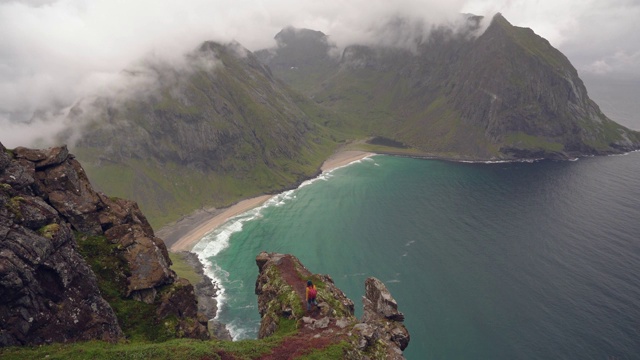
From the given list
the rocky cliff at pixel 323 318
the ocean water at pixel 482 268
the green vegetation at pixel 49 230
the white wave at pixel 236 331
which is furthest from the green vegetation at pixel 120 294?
the ocean water at pixel 482 268

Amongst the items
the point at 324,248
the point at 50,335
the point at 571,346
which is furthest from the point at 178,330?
the point at 324,248

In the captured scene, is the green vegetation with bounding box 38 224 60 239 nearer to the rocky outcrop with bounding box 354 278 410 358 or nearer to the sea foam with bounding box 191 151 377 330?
the rocky outcrop with bounding box 354 278 410 358

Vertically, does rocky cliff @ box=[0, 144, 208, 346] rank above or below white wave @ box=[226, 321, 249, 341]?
above

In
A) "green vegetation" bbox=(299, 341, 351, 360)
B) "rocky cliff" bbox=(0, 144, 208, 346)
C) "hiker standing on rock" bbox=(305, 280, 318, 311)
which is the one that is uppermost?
"rocky cliff" bbox=(0, 144, 208, 346)

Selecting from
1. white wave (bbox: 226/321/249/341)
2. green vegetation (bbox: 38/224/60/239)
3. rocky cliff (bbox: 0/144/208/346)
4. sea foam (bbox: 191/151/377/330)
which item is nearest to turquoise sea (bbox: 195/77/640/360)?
white wave (bbox: 226/321/249/341)

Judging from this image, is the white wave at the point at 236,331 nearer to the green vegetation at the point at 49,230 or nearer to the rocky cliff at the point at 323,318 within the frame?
the rocky cliff at the point at 323,318
